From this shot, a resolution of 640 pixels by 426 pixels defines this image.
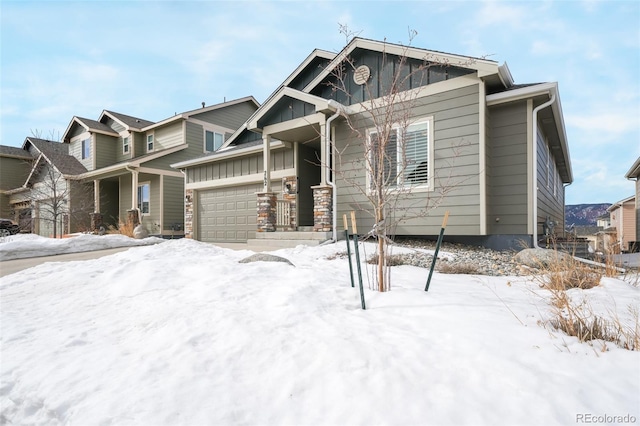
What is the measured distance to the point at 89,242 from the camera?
7.79m

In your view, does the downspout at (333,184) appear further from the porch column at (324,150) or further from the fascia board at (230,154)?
the fascia board at (230,154)

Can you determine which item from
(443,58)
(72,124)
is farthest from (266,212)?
(72,124)

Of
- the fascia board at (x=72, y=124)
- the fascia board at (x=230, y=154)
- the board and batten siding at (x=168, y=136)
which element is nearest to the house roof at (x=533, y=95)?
the fascia board at (x=230, y=154)

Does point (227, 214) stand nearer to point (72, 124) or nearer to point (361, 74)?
point (361, 74)

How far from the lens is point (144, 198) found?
15180mm

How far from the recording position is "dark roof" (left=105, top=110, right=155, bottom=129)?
53.9 ft

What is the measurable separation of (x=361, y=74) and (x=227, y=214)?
22.1ft

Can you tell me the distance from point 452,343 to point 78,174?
19686 mm

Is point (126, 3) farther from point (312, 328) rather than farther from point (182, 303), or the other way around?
point (312, 328)

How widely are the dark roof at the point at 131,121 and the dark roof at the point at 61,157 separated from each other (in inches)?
→ 139

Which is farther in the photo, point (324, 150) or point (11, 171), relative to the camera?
point (11, 171)

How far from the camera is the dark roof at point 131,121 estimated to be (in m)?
16.4

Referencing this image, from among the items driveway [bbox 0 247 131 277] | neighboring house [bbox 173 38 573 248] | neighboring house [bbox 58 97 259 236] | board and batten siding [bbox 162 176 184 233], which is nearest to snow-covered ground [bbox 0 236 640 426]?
driveway [bbox 0 247 131 277]

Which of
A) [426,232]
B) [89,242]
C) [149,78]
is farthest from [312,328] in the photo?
[149,78]
